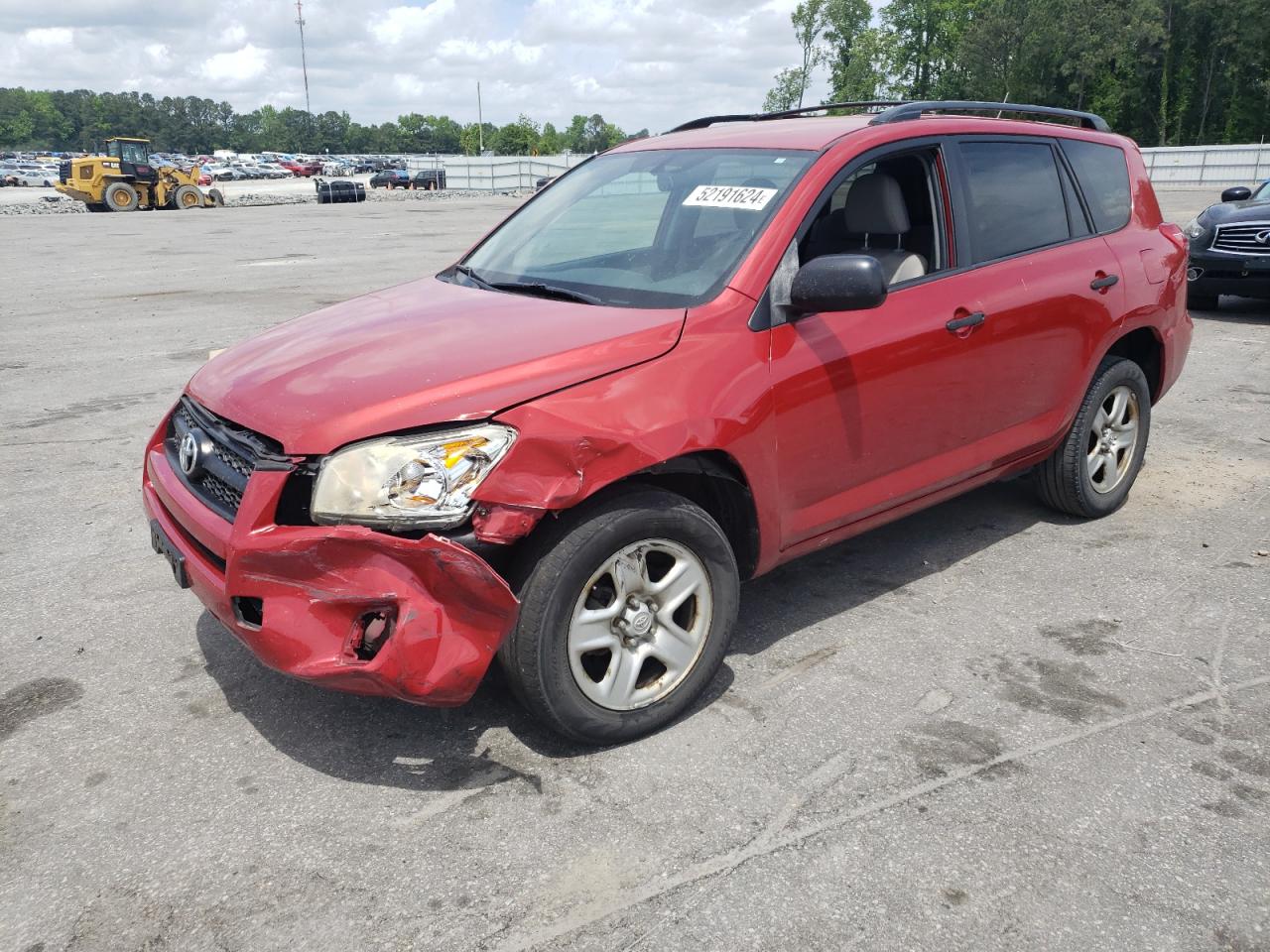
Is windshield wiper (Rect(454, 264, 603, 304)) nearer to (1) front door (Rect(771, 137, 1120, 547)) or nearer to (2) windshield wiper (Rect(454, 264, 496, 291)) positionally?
(2) windshield wiper (Rect(454, 264, 496, 291))

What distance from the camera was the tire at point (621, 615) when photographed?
9.41 feet

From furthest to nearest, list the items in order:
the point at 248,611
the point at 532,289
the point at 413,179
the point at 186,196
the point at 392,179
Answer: the point at 392,179 → the point at 413,179 → the point at 186,196 → the point at 532,289 → the point at 248,611

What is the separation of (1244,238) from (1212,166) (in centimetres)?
4117

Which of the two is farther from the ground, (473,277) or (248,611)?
(473,277)

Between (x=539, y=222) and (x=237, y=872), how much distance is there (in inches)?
110

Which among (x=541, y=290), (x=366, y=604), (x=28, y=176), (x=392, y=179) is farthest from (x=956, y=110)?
(x=28, y=176)

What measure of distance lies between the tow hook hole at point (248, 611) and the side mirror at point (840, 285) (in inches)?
72.5

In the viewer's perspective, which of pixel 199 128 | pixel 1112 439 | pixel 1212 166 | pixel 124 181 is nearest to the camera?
pixel 1112 439

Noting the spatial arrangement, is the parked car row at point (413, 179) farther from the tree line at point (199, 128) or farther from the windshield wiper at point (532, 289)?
the tree line at point (199, 128)

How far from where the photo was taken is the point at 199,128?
173875mm

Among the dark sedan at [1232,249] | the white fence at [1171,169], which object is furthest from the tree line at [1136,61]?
the dark sedan at [1232,249]

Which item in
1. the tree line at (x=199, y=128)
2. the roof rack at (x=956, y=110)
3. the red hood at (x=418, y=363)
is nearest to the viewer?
the red hood at (x=418, y=363)

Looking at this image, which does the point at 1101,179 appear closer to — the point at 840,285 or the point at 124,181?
the point at 840,285

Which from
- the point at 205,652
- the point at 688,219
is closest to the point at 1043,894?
the point at 688,219
